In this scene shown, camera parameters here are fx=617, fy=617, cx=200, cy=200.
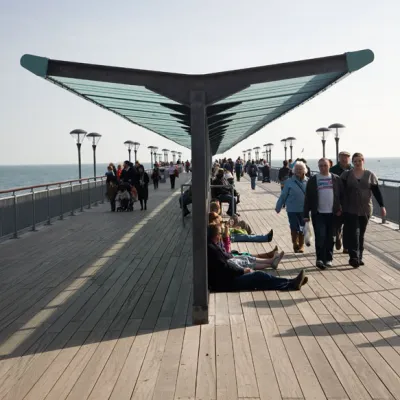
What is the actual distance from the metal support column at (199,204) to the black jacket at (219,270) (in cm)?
69

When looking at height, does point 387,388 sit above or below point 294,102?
below

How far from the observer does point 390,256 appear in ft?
30.2

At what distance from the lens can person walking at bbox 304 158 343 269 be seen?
8141 mm

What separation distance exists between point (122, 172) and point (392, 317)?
13467 millimetres

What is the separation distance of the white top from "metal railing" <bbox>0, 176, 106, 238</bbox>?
6258 millimetres

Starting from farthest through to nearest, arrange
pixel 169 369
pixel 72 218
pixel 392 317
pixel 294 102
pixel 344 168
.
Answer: pixel 72 218 < pixel 294 102 < pixel 344 168 < pixel 392 317 < pixel 169 369

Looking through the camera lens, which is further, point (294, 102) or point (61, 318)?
point (294, 102)

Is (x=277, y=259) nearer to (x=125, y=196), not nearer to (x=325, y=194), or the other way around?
(x=325, y=194)

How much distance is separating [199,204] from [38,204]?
929cm

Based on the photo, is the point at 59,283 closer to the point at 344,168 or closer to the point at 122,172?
the point at 344,168

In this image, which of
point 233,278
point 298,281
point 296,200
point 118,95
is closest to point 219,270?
point 233,278

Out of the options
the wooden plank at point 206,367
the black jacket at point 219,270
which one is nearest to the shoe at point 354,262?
the black jacket at point 219,270

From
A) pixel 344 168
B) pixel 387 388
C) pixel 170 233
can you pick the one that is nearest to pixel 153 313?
pixel 387 388

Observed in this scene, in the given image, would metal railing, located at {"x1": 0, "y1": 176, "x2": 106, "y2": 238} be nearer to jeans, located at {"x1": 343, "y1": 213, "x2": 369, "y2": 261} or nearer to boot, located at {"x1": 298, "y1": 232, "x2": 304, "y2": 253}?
boot, located at {"x1": 298, "y1": 232, "x2": 304, "y2": 253}
